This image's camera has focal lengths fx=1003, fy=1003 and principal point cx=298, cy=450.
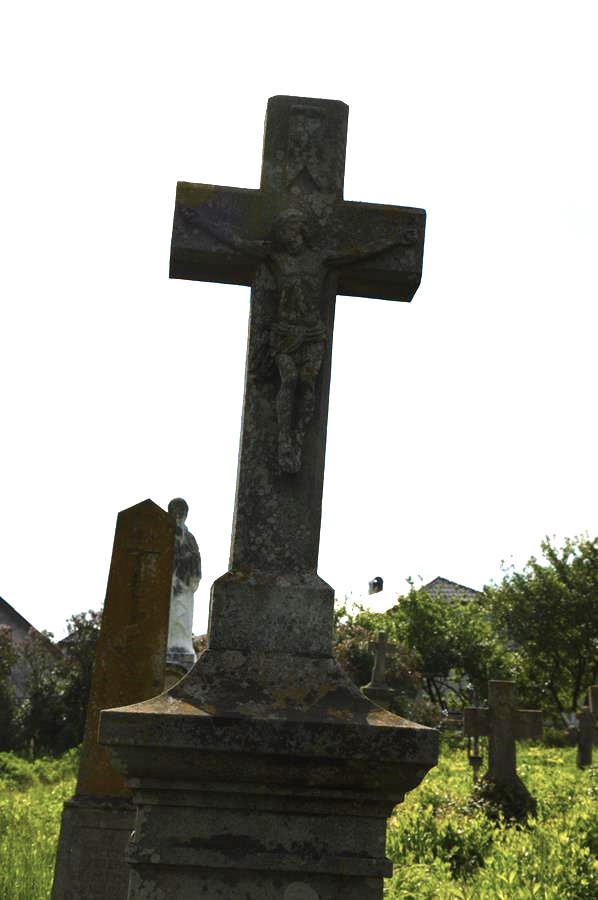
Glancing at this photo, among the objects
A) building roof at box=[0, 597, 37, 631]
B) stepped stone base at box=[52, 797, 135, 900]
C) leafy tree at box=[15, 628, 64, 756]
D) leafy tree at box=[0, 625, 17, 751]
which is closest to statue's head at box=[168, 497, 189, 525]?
stepped stone base at box=[52, 797, 135, 900]

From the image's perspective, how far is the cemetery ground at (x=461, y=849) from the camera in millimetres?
6578

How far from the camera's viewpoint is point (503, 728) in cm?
1289

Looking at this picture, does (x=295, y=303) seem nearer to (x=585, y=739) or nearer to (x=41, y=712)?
(x=585, y=739)

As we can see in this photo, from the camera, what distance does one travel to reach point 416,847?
331 inches

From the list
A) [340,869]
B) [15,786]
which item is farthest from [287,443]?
[15,786]

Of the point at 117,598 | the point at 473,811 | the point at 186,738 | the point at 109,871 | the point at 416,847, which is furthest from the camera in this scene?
the point at 473,811

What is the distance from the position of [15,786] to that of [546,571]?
2738 cm

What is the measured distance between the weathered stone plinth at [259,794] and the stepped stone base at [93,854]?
319 centimetres

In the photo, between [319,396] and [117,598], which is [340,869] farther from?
[117,598]

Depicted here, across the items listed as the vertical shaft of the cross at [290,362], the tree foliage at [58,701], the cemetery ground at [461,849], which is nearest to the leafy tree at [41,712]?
the tree foliage at [58,701]

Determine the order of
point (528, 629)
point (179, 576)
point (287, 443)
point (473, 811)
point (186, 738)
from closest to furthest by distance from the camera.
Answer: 1. point (186, 738)
2. point (287, 443)
3. point (473, 811)
4. point (179, 576)
5. point (528, 629)

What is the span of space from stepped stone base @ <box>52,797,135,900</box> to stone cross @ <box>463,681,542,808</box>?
272 inches

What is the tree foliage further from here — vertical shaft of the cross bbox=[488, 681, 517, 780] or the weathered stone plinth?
the weathered stone plinth

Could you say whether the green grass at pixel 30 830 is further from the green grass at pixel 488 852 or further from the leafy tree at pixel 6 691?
the leafy tree at pixel 6 691
